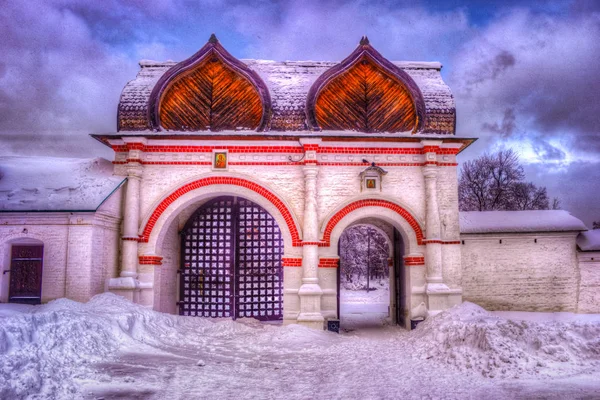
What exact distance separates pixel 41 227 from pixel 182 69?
15.6 feet

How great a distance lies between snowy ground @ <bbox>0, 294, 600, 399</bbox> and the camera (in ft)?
17.7

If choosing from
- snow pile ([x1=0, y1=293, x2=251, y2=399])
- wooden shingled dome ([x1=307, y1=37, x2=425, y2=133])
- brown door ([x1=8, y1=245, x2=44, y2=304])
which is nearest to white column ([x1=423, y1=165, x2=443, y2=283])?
wooden shingled dome ([x1=307, y1=37, x2=425, y2=133])

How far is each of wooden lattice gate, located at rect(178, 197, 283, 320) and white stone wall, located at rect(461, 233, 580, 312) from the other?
16.4 ft

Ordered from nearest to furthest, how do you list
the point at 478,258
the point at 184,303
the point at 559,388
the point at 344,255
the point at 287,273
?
the point at 559,388 < the point at 287,273 < the point at 478,258 < the point at 184,303 < the point at 344,255

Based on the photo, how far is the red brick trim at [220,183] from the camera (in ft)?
34.3

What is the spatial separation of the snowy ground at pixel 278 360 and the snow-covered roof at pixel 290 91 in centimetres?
437

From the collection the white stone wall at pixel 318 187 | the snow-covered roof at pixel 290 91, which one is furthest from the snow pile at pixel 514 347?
the snow-covered roof at pixel 290 91

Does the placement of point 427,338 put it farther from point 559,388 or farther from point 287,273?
point 287,273

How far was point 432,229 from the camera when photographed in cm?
1047

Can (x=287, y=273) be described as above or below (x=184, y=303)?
above

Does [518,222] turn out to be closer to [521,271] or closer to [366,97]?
[521,271]

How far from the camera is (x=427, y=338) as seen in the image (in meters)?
8.20

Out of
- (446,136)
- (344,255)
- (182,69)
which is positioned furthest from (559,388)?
(344,255)

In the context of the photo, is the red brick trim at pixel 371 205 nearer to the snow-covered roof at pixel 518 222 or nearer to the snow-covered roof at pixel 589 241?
the snow-covered roof at pixel 518 222
